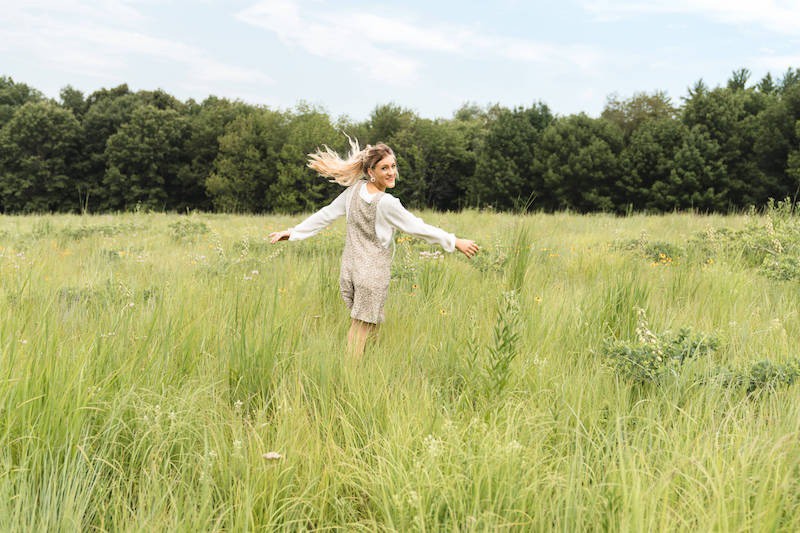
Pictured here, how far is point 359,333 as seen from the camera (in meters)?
3.86

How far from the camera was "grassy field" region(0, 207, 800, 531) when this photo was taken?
194 cm

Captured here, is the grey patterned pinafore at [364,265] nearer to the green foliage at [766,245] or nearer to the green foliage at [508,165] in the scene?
the green foliage at [766,245]

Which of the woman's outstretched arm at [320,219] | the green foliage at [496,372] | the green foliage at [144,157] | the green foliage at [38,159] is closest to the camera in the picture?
the green foliage at [496,372]

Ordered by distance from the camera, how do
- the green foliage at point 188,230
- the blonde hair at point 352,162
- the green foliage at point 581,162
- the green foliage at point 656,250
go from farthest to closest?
the green foliage at point 581,162 → the green foliage at point 188,230 → the green foliage at point 656,250 → the blonde hair at point 352,162

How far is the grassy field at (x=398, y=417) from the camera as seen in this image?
1937mm

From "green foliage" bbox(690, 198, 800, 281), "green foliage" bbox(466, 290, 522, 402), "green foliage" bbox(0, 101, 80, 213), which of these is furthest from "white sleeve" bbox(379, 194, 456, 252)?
"green foliage" bbox(0, 101, 80, 213)

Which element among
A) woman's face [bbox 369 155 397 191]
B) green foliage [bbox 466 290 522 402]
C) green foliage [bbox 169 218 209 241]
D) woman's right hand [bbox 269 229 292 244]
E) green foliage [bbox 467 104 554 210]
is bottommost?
green foliage [bbox 169 218 209 241]

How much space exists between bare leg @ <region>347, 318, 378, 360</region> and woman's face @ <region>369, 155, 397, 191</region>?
1011 millimetres

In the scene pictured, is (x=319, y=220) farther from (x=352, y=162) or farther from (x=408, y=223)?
(x=408, y=223)

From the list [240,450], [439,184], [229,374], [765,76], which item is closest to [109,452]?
[240,450]

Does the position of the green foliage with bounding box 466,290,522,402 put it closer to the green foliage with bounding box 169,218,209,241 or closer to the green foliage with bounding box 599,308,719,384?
the green foliage with bounding box 599,308,719,384

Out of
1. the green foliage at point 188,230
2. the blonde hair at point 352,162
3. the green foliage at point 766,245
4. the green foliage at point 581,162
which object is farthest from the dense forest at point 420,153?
the blonde hair at point 352,162

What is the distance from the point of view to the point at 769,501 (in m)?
1.85

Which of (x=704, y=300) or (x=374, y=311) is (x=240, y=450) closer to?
(x=374, y=311)
